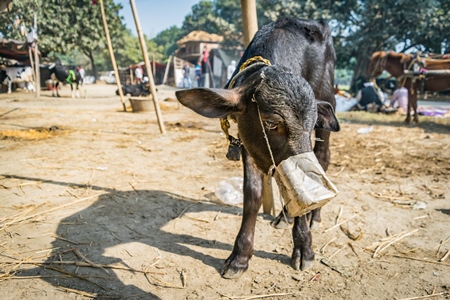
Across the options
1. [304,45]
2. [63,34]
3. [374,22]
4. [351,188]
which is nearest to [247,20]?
[304,45]

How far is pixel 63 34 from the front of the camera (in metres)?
29.2

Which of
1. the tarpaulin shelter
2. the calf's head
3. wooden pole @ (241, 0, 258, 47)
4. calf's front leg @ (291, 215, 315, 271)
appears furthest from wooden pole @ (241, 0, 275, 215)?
the tarpaulin shelter

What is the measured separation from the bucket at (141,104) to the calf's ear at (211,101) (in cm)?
954

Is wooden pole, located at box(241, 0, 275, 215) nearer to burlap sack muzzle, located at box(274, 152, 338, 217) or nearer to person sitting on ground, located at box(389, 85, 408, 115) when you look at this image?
burlap sack muzzle, located at box(274, 152, 338, 217)

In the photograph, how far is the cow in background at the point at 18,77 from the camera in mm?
20375

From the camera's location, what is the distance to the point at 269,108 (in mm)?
1897

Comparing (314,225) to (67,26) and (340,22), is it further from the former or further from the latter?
(67,26)

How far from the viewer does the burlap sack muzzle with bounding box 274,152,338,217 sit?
1682 millimetres

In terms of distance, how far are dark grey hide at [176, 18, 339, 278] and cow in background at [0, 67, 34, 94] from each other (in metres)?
23.0

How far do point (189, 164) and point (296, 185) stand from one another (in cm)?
365

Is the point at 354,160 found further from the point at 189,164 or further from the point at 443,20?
the point at 443,20

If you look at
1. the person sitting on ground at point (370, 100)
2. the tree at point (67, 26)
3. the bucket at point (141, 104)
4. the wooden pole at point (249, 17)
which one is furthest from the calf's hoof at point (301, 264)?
the tree at point (67, 26)

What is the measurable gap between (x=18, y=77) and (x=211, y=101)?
24686 mm

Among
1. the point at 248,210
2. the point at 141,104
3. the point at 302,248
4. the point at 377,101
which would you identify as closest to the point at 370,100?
the point at 377,101
